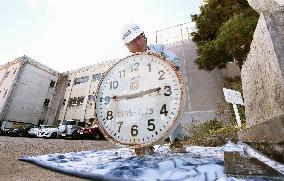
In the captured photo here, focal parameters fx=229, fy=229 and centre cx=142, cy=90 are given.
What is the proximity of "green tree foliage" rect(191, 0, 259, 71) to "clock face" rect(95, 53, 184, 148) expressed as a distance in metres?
8.65

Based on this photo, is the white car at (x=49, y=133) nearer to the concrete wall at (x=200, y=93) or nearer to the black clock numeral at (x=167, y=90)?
the concrete wall at (x=200, y=93)

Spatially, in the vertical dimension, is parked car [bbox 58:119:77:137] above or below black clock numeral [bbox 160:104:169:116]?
above

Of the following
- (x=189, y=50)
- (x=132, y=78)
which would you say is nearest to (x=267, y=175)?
(x=132, y=78)

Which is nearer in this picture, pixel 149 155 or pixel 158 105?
pixel 158 105

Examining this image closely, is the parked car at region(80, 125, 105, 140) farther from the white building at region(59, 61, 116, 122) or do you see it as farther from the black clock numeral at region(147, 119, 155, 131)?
the black clock numeral at region(147, 119, 155, 131)

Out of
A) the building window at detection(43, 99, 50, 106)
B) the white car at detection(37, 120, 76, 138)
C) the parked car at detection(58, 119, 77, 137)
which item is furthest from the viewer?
the building window at detection(43, 99, 50, 106)

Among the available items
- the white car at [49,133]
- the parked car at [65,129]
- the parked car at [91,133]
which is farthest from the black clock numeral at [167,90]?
the white car at [49,133]

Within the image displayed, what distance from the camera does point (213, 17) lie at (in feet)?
40.9

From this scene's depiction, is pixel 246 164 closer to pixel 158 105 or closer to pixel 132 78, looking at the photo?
pixel 158 105

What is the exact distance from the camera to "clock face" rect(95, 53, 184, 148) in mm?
1600

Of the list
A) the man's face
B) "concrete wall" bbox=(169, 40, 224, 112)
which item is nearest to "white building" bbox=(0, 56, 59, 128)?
"concrete wall" bbox=(169, 40, 224, 112)

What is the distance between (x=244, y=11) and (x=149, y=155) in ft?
34.9

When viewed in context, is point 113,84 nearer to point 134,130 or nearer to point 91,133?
point 134,130

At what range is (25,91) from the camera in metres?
26.6
